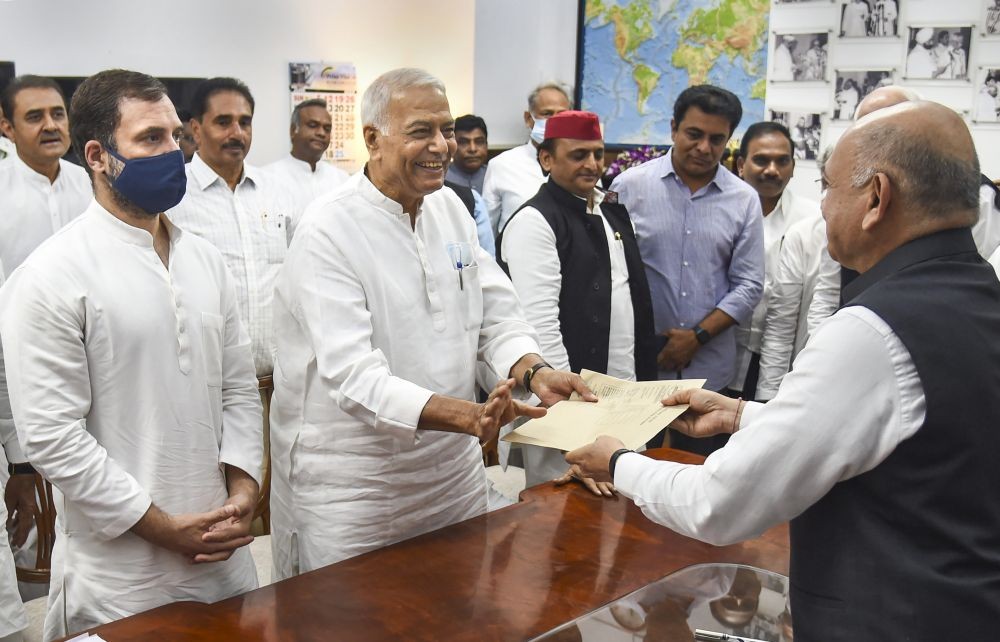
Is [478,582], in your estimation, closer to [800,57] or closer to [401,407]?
[401,407]

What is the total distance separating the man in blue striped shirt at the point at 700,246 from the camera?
144 inches

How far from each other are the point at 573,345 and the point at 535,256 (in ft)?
1.15

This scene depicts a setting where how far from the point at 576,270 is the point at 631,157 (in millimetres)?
4003

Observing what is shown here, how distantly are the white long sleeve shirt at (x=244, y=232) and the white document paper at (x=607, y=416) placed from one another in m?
2.20

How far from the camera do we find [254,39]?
5859 millimetres

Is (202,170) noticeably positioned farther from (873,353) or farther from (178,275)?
(873,353)

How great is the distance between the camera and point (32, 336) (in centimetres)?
185

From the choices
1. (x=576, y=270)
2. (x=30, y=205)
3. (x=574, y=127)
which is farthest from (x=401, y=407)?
(x=30, y=205)

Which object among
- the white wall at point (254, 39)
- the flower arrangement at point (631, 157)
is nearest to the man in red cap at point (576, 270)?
the white wall at point (254, 39)

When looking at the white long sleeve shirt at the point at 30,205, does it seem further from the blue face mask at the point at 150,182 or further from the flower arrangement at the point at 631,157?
the flower arrangement at the point at 631,157

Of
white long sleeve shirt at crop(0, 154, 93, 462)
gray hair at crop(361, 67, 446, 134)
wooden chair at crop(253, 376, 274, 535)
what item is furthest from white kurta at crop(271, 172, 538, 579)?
white long sleeve shirt at crop(0, 154, 93, 462)

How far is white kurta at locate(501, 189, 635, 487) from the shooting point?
10.3 ft

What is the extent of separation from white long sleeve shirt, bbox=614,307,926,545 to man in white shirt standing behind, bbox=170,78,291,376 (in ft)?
9.76

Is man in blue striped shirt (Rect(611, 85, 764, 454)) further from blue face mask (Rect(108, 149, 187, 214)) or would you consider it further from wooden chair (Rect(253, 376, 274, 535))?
blue face mask (Rect(108, 149, 187, 214))
